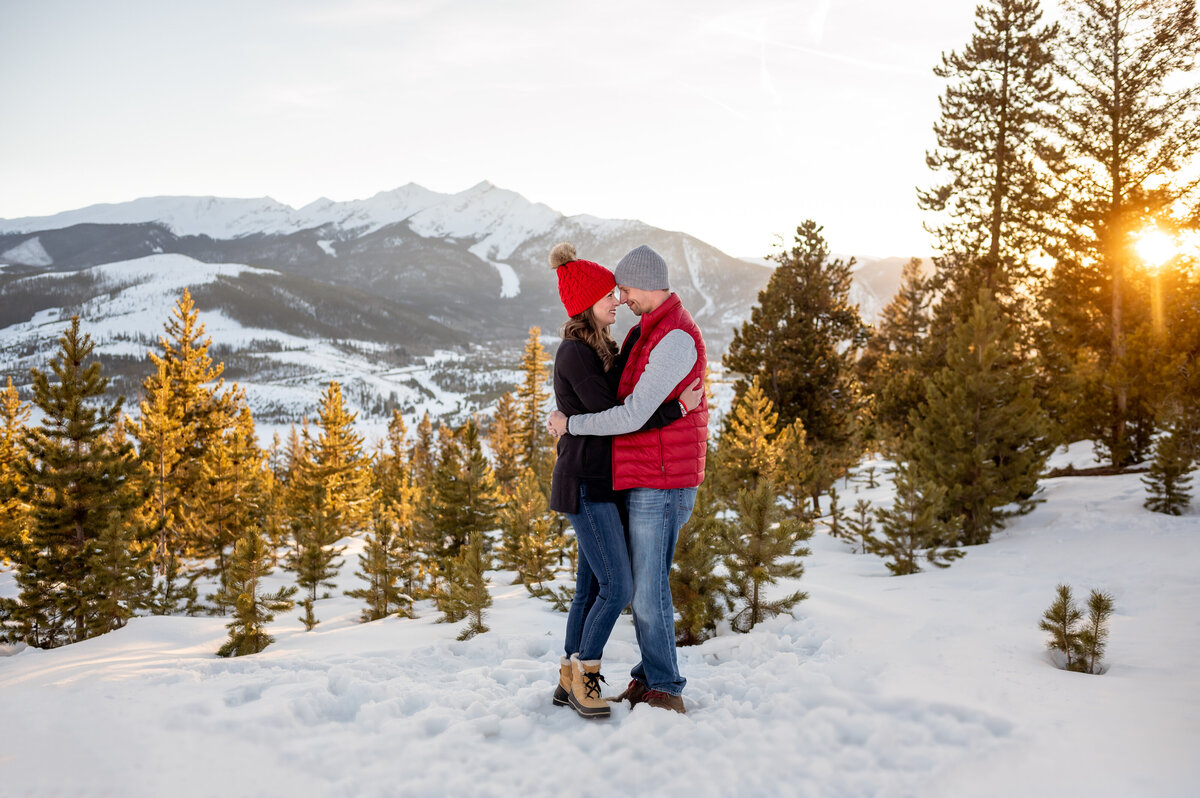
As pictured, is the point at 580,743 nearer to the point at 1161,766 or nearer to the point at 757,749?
the point at 757,749

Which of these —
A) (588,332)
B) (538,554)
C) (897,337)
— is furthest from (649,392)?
(897,337)

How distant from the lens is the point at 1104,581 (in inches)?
316

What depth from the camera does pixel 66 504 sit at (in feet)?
45.6

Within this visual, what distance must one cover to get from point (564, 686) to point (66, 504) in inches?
614

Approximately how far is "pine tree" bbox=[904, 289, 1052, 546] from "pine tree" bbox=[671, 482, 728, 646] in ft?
24.6

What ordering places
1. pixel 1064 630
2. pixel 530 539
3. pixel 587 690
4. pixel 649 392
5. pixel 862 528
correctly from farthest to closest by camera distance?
1. pixel 862 528
2. pixel 530 539
3. pixel 1064 630
4. pixel 587 690
5. pixel 649 392

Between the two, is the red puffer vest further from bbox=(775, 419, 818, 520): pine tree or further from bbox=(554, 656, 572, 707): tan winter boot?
bbox=(775, 419, 818, 520): pine tree

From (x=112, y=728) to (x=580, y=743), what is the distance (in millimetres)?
2576

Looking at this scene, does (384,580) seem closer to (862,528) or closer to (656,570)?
(656,570)

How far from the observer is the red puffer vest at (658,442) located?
11.6 ft

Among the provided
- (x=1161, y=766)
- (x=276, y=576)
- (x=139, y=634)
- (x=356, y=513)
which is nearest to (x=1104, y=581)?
(x=1161, y=766)

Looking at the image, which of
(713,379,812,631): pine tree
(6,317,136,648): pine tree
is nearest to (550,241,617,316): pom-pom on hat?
(713,379,812,631): pine tree

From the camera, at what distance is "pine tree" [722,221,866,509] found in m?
19.1

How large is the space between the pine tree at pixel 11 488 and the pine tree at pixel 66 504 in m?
0.54
